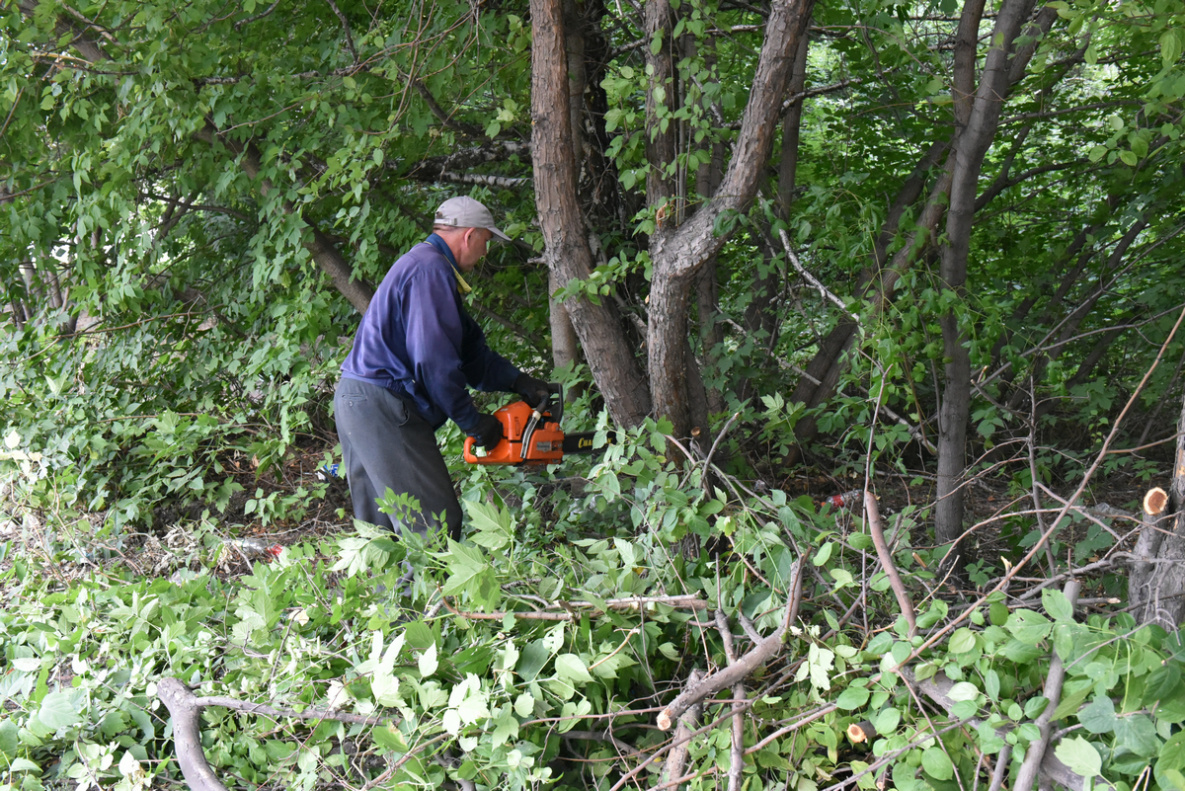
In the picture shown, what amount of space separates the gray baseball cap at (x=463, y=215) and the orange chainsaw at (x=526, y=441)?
851 mm

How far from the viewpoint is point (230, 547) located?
457 centimetres

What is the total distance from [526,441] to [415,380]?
572 millimetres

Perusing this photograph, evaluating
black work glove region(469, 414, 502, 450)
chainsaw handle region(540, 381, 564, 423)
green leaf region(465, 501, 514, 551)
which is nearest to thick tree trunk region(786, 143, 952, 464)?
chainsaw handle region(540, 381, 564, 423)

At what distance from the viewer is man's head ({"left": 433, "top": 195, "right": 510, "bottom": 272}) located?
3.86 meters

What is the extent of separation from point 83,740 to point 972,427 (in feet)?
16.5

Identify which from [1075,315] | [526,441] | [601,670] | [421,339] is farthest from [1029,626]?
[1075,315]

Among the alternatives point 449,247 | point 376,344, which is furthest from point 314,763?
point 449,247

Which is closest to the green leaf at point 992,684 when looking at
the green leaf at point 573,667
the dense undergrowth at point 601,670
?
the dense undergrowth at point 601,670

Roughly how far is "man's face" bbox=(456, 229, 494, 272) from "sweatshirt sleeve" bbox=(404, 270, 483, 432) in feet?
0.89

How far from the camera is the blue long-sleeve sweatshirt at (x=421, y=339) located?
359 centimetres

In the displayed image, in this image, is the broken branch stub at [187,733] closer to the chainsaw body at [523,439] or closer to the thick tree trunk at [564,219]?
the chainsaw body at [523,439]

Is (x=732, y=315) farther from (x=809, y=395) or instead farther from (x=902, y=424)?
(x=902, y=424)

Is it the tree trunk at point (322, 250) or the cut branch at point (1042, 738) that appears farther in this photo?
the tree trunk at point (322, 250)

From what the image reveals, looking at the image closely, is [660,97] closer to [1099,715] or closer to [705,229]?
[705,229]
